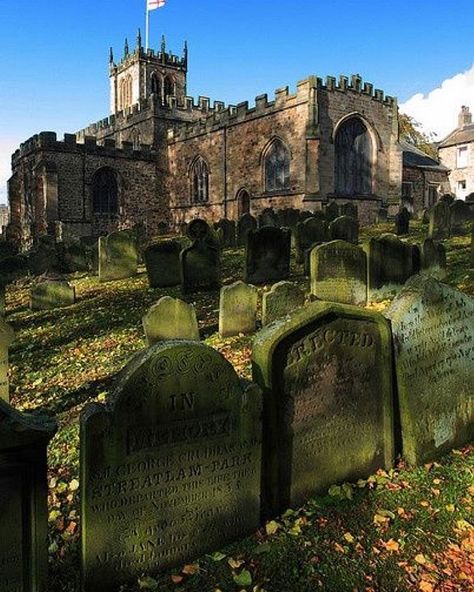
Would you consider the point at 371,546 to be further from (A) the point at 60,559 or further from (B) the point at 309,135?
(B) the point at 309,135

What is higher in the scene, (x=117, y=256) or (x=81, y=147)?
(x=81, y=147)

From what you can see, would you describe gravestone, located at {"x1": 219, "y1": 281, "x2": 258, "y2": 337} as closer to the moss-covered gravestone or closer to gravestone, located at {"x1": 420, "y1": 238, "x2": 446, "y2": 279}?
gravestone, located at {"x1": 420, "y1": 238, "x2": 446, "y2": 279}

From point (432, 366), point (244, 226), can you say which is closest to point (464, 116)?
point (244, 226)

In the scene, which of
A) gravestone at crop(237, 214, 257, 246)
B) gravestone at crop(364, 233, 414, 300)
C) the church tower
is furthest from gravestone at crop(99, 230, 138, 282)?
the church tower

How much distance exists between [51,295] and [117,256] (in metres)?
2.71

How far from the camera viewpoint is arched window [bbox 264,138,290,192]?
2623 cm

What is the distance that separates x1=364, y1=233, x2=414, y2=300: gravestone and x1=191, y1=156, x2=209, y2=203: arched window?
24380 millimetres

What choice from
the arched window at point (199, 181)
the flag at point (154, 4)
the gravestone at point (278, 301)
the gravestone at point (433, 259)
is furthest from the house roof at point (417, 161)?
the gravestone at point (278, 301)

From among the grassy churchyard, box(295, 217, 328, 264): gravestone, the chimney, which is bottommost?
the grassy churchyard

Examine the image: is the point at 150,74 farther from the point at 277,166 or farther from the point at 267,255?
the point at 267,255

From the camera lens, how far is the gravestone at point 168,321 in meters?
6.47

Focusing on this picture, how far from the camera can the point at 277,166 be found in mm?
26891

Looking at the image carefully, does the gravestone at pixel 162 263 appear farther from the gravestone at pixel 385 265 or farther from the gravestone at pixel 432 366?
the gravestone at pixel 432 366

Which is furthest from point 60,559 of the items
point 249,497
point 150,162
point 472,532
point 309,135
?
point 150,162
